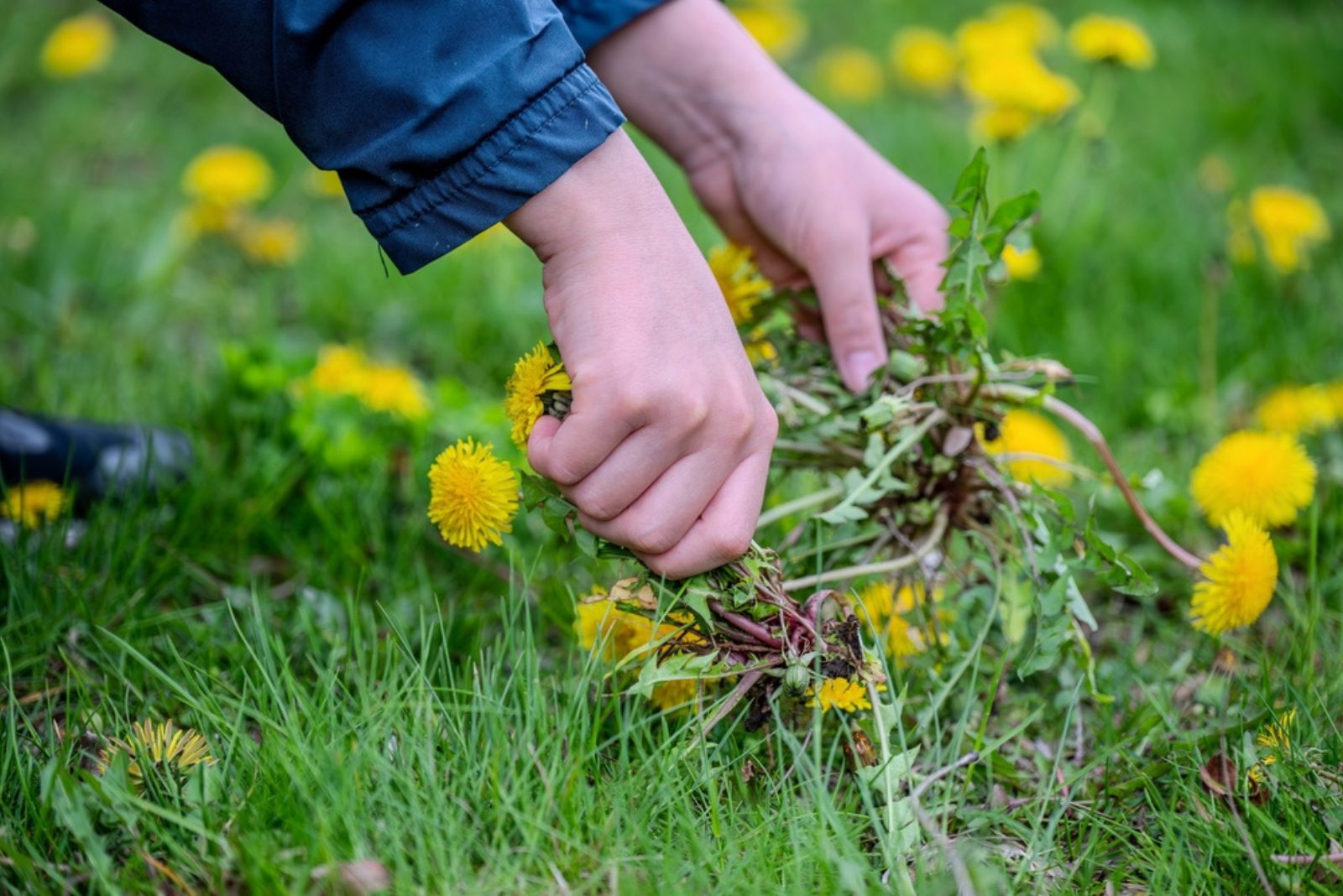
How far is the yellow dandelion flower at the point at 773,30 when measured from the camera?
3.54 metres

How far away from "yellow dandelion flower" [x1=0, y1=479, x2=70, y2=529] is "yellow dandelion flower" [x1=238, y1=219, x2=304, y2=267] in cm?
115

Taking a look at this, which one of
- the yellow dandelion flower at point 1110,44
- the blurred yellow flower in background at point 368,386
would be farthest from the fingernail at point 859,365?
the yellow dandelion flower at point 1110,44

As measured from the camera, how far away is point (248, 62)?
3.46ft

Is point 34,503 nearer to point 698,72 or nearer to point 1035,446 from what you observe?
point 698,72

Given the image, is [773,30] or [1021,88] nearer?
[1021,88]

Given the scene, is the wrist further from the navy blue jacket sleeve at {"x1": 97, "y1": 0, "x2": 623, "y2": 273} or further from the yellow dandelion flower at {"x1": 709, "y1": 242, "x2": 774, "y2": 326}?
the yellow dandelion flower at {"x1": 709, "y1": 242, "x2": 774, "y2": 326}

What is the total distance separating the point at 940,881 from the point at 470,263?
1.98 m

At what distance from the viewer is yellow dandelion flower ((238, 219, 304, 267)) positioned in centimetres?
262

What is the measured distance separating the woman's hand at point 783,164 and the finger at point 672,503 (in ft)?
1.43

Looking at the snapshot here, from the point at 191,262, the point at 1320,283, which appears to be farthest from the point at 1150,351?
the point at 191,262

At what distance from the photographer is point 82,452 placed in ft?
5.65

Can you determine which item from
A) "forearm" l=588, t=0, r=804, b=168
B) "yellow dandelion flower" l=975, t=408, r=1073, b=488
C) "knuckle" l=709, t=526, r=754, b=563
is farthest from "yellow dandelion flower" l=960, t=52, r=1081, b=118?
"knuckle" l=709, t=526, r=754, b=563

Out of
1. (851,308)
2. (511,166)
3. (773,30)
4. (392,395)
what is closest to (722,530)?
(511,166)

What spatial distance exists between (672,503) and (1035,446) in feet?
2.99
